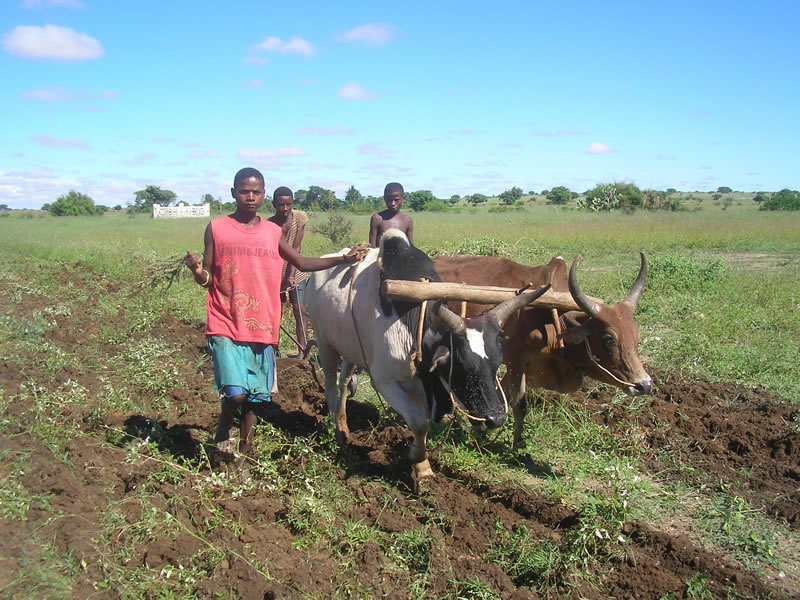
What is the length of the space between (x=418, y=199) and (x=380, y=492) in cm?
5540

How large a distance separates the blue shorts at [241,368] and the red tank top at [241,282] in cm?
8

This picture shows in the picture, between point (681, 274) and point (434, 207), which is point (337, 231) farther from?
point (434, 207)

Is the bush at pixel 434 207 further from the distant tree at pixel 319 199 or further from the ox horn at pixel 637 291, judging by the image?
the ox horn at pixel 637 291

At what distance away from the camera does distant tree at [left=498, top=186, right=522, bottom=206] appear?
75588mm

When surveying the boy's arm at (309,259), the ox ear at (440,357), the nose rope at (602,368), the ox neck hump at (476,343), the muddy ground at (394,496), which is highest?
the boy's arm at (309,259)

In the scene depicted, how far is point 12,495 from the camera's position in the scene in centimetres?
371

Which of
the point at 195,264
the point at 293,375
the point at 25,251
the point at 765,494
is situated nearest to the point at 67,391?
the point at 293,375

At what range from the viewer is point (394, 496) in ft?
Answer: 15.3

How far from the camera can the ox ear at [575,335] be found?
5285mm

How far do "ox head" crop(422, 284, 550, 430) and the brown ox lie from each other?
91 cm

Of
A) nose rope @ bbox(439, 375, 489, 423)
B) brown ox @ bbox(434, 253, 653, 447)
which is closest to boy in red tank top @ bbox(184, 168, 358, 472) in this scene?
nose rope @ bbox(439, 375, 489, 423)

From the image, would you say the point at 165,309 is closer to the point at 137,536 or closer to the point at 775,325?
the point at 137,536

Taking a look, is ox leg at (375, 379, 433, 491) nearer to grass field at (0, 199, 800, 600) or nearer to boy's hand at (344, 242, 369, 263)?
grass field at (0, 199, 800, 600)

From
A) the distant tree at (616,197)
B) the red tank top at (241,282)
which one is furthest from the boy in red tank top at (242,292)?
the distant tree at (616,197)
